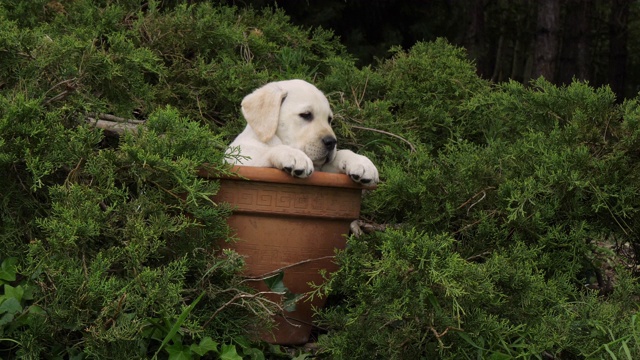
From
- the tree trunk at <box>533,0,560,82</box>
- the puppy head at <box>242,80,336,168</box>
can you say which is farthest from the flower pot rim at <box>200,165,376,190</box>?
the tree trunk at <box>533,0,560,82</box>

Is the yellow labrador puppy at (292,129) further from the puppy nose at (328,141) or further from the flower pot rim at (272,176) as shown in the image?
the flower pot rim at (272,176)

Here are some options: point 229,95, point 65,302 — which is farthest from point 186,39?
point 65,302

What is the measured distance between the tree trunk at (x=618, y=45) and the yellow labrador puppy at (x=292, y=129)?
10808mm

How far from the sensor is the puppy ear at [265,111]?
167 inches

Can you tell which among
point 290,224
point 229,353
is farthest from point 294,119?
point 229,353

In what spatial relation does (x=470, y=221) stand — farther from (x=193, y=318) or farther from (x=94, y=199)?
(x=94, y=199)

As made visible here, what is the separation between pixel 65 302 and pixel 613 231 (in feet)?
8.42

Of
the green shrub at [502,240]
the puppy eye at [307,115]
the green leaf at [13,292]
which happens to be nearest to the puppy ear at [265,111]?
the puppy eye at [307,115]

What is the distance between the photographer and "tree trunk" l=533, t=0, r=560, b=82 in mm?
9180

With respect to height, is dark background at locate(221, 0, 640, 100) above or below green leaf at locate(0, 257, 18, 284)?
below

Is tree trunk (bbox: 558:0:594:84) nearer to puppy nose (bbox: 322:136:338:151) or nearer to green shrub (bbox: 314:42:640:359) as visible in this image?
green shrub (bbox: 314:42:640:359)

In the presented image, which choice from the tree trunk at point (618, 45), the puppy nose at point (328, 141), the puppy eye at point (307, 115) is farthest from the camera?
the tree trunk at point (618, 45)

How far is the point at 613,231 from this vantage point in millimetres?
4258

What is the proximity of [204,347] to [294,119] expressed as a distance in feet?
4.20
